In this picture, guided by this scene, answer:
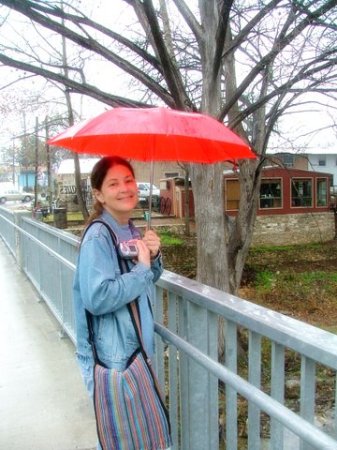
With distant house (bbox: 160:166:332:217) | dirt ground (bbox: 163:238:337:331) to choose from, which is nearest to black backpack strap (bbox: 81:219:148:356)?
dirt ground (bbox: 163:238:337:331)

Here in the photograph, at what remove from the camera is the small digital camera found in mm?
2111

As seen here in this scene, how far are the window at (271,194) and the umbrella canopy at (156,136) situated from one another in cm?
2480

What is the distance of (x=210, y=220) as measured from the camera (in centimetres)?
752

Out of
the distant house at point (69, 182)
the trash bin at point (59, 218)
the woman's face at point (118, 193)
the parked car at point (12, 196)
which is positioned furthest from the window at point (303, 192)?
the parked car at point (12, 196)

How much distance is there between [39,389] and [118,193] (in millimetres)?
2386

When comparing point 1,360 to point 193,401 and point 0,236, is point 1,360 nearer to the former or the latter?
point 193,401

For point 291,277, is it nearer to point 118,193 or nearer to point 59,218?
point 59,218

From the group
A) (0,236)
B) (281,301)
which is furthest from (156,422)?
(281,301)

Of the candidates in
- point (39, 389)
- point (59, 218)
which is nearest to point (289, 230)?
point (59, 218)

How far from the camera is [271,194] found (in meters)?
27.3

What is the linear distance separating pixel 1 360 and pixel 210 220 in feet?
12.9

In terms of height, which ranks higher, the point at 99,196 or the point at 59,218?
the point at 99,196

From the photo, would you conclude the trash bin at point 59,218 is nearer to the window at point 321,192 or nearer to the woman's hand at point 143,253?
the window at point 321,192

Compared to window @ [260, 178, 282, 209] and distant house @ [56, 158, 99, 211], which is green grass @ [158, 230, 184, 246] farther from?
distant house @ [56, 158, 99, 211]
